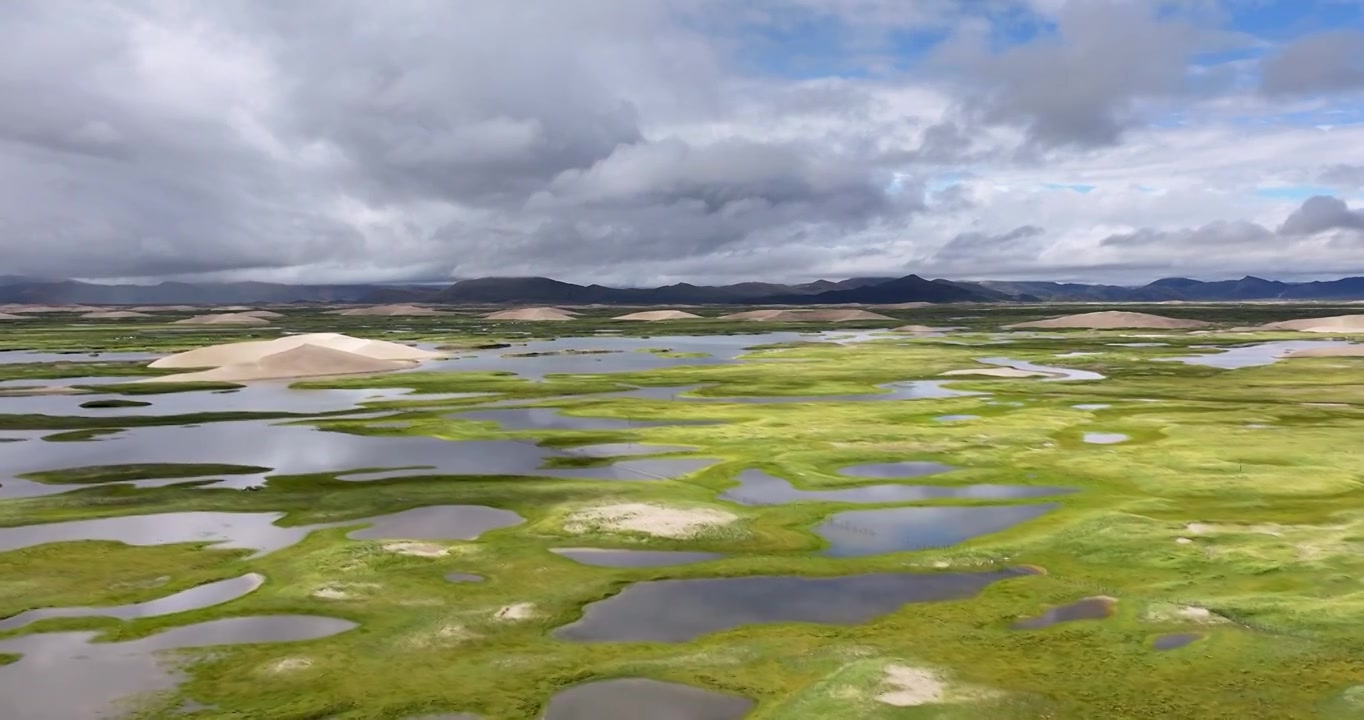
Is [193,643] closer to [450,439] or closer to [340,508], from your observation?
[340,508]

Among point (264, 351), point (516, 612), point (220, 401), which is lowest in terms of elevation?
point (516, 612)

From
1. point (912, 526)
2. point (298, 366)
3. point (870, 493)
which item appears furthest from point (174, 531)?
point (298, 366)

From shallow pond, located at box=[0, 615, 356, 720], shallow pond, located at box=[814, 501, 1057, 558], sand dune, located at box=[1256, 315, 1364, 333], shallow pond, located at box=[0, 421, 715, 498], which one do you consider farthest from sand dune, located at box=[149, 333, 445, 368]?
sand dune, located at box=[1256, 315, 1364, 333]

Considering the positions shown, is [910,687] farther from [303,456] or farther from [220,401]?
[220,401]

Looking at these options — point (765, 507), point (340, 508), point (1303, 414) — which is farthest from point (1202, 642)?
point (1303, 414)

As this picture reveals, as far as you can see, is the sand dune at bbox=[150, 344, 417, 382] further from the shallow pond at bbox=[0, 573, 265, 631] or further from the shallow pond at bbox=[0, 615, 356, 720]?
the shallow pond at bbox=[0, 615, 356, 720]

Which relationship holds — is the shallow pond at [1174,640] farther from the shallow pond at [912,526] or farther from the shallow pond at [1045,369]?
the shallow pond at [1045,369]

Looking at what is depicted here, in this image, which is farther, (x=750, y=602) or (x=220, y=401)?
(x=220, y=401)
